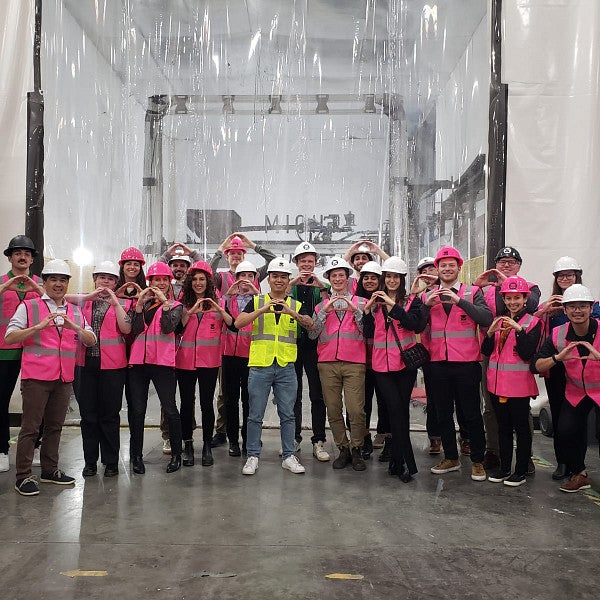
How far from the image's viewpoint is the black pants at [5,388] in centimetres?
407

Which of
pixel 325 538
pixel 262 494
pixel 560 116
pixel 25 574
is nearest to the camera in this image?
pixel 25 574

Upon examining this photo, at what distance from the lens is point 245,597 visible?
2.26 m

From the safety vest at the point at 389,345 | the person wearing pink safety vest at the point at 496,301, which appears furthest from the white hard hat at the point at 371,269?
the person wearing pink safety vest at the point at 496,301

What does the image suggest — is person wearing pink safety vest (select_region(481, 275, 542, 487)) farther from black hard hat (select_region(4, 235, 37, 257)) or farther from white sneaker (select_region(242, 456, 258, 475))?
black hard hat (select_region(4, 235, 37, 257))

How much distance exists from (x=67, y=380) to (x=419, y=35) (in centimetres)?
544

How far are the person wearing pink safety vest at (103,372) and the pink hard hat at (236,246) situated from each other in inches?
42.9

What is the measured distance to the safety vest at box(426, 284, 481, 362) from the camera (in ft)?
12.7

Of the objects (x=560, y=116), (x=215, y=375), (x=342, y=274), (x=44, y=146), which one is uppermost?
(x=560, y=116)

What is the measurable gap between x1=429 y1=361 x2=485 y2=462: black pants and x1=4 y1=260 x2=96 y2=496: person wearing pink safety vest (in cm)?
253

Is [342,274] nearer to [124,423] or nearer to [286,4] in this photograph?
[124,423]

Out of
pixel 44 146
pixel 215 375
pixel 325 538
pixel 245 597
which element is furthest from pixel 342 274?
pixel 44 146

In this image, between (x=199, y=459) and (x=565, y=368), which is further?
(x=199, y=459)

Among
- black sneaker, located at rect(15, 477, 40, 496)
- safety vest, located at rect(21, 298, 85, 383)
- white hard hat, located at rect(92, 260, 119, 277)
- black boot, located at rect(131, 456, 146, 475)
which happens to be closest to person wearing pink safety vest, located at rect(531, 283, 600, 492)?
black boot, located at rect(131, 456, 146, 475)

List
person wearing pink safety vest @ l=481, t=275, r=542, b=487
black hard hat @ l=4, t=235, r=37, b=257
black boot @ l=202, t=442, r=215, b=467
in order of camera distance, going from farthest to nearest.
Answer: black boot @ l=202, t=442, r=215, b=467
black hard hat @ l=4, t=235, r=37, b=257
person wearing pink safety vest @ l=481, t=275, r=542, b=487
